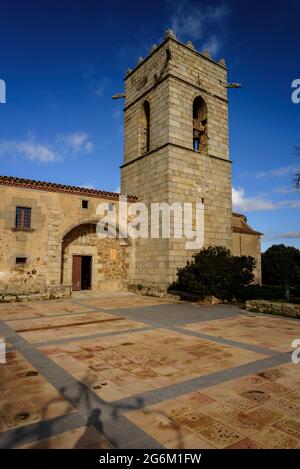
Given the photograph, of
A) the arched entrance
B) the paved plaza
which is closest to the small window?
the arched entrance

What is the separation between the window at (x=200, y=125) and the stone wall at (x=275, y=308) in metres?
9.32

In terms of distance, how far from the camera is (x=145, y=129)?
1756 centimetres

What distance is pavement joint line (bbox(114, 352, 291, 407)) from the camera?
3.43m

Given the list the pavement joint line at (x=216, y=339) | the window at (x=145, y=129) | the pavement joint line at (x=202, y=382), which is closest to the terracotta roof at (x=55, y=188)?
the window at (x=145, y=129)

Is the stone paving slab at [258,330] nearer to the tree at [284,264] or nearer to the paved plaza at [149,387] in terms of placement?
the paved plaza at [149,387]

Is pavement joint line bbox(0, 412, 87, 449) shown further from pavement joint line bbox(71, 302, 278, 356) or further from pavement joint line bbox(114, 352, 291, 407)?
pavement joint line bbox(71, 302, 278, 356)

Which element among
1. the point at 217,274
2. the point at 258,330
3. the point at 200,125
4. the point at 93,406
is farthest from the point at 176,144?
the point at 93,406

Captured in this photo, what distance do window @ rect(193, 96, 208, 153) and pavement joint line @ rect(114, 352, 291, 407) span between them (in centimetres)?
1340

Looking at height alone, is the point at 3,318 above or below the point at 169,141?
below

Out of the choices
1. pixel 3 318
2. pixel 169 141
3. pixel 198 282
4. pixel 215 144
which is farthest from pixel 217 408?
pixel 215 144

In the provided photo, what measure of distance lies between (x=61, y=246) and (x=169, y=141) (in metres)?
7.09

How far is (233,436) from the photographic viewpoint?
2.68 m

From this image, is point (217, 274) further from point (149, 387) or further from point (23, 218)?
point (149, 387)

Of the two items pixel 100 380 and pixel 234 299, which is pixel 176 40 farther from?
pixel 100 380
